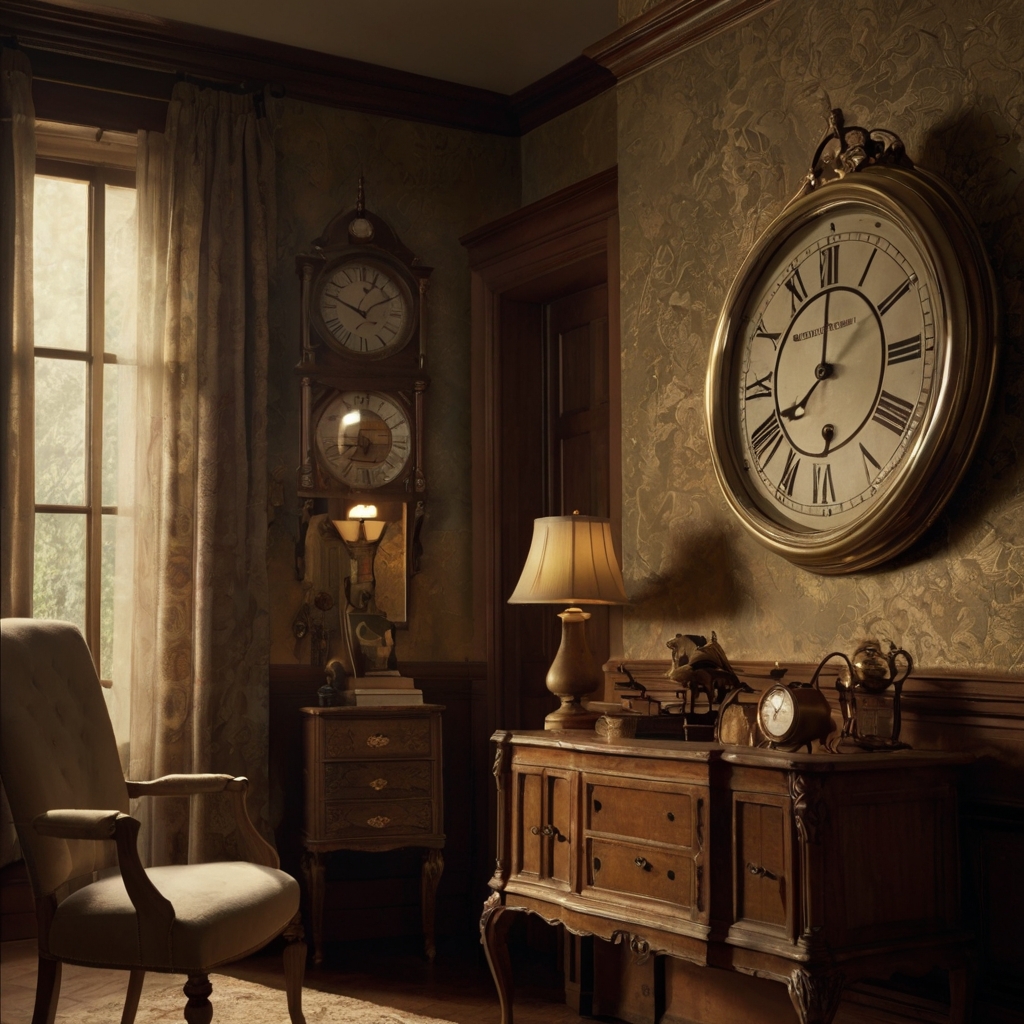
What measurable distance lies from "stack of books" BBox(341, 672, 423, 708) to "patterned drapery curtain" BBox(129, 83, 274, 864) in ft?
1.04

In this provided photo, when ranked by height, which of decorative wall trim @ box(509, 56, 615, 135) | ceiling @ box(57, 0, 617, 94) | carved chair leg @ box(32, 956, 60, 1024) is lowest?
carved chair leg @ box(32, 956, 60, 1024)

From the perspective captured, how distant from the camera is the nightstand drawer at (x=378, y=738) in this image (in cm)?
467

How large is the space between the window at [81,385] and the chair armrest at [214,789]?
1378mm

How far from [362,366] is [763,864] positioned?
2937mm

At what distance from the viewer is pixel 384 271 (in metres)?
5.30

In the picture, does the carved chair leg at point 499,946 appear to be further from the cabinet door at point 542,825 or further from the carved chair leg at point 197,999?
the carved chair leg at point 197,999

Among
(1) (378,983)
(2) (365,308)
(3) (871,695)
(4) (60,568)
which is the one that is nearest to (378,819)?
(1) (378,983)

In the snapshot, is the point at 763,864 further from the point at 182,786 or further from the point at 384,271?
the point at 384,271

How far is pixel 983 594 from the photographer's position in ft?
9.86

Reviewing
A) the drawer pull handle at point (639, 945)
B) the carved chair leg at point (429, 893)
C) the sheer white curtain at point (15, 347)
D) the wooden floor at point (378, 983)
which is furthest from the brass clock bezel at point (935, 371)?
the sheer white curtain at point (15, 347)

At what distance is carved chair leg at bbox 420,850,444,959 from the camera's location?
4719mm

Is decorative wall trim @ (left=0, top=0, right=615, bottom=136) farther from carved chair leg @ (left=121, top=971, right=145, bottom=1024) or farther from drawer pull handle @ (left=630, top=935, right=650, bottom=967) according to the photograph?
drawer pull handle @ (left=630, top=935, right=650, bottom=967)

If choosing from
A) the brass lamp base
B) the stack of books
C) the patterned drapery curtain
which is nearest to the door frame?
the stack of books

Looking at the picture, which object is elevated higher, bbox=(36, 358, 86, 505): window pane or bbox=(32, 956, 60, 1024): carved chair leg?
bbox=(36, 358, 86, 505): window pane
